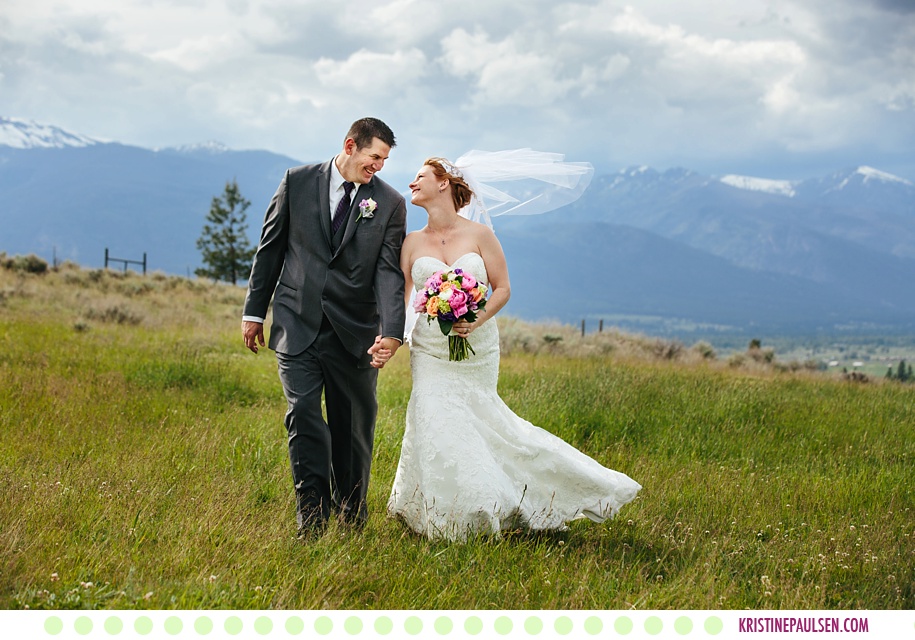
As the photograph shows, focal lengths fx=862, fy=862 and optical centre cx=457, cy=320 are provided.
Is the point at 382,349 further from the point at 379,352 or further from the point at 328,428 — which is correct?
the point at 328,428

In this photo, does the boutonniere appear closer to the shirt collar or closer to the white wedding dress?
the shirt collar

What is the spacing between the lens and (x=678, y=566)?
5406mm

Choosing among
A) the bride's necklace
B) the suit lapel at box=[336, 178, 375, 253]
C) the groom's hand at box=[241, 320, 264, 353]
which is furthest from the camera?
the bride's necklace

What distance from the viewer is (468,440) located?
5.86m

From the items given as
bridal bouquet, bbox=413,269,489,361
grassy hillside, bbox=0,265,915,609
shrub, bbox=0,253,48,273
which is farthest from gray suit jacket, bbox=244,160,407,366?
shrub, bbox=0,253,48,273

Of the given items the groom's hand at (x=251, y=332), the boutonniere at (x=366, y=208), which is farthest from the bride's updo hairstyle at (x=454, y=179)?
the groom's hand at (x=251, y=332)

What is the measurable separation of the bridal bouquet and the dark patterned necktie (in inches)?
28.6

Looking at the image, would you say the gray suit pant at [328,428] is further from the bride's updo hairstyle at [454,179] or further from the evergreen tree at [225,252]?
the evergreen tree at [225,252]

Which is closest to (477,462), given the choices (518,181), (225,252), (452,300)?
(452,300)

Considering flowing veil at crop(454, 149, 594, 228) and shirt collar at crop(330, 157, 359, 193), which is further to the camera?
flowing veil at crop(454, 149, 594, 228)

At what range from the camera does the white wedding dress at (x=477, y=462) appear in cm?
574

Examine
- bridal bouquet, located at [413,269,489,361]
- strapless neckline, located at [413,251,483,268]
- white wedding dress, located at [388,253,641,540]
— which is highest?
strapless neckline, located at [413,251,483,268]

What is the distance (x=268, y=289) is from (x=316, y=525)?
165 cm

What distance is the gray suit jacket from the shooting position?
576 centimetres
